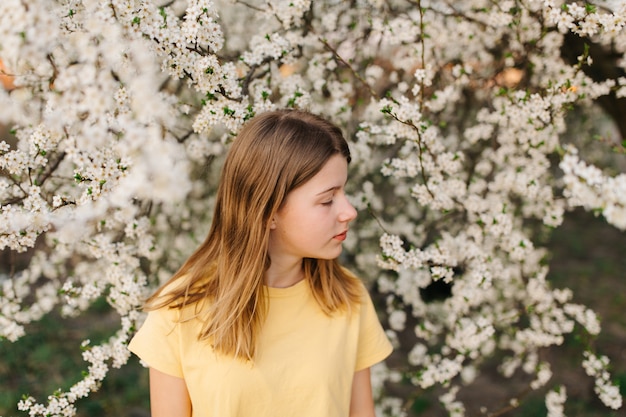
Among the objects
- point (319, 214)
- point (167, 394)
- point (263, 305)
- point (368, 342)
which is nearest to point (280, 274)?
point (263, 305)

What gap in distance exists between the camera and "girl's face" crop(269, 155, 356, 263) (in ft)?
5.03

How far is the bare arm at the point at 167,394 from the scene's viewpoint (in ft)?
5.00

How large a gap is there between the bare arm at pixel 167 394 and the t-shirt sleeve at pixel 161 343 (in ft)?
0.08

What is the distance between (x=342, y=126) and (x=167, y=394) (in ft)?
4.98

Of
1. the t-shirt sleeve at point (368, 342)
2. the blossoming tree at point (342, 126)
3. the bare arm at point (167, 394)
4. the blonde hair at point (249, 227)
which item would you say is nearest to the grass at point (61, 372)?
the blossoming tree at point (342, 126)

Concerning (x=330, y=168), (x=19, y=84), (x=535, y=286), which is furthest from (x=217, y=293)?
(x=535, y=286)

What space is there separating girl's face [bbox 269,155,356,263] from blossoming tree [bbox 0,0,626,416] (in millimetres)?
374

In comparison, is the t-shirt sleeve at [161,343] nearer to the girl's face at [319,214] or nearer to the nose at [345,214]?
the girl's face at [319,214]

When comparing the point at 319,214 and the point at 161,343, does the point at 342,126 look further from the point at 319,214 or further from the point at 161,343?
the point at 161,343

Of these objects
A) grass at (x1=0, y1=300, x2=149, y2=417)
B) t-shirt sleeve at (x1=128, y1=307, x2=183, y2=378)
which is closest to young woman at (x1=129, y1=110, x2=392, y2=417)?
t-shirt sleeve at (x1=128, y1=307, x2=183, y2=378)

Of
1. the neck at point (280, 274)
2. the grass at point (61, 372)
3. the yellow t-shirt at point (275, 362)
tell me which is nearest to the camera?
the yellow t-shirt at point (275, 362)

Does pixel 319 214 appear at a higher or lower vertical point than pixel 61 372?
higher

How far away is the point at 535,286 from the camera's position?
98.3 inches

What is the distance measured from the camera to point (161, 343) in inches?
59.3
